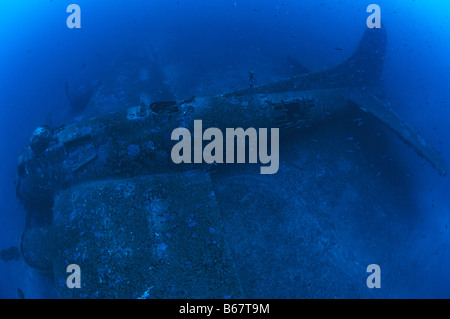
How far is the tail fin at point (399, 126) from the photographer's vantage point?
7.64 meters

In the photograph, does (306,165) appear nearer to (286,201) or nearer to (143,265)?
(286,201)

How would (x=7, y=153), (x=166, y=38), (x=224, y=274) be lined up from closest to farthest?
(x=224, y=274) → (x=7, y=153) → (x=166, y=38)

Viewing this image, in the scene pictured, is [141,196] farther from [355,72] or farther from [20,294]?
[355,72]

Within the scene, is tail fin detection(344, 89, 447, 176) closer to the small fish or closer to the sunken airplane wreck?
the sunken airplane wreck

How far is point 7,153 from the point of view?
37.9 feet

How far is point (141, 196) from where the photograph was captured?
4.99m

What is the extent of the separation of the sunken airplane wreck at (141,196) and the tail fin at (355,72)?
0.97 meters

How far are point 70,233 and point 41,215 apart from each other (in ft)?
13.1

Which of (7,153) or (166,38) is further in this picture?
(166,38)

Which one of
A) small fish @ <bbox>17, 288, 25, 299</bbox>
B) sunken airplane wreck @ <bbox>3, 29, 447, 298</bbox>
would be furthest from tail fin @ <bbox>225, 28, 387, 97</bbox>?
small fish @ <bbox>17, 288, 25, 299</bbox>

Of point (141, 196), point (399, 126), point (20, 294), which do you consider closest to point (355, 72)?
point (399, 126)

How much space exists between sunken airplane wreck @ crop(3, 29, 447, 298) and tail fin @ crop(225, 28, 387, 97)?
3.20 feet

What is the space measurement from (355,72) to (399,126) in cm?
328
